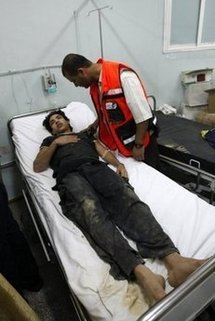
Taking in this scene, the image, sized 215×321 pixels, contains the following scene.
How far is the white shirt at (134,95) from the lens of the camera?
1776 millimetres

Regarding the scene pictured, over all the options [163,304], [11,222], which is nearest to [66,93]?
[11,222]

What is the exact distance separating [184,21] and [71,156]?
2.49 m

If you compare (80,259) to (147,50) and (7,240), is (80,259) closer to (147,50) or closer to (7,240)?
(7,240)

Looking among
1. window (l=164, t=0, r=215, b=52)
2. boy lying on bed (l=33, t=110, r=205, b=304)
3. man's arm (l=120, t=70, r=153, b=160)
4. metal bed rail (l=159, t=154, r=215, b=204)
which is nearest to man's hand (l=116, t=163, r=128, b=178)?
boy lying on bed (l=33, t=110, r=205, b=304)

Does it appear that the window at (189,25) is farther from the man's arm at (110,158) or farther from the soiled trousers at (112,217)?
the soiled trousers at (112,217)

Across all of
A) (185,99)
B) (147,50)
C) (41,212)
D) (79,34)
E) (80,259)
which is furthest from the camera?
(185,99)

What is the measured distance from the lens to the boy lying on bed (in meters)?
1.13

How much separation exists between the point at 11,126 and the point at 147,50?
1713mm

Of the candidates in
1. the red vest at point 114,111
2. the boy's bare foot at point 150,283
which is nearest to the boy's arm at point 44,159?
the red vest at point 114,111

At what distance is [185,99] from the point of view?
358 centimetres

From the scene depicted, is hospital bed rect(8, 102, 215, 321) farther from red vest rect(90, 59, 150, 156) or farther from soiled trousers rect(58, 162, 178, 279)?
red vest rect(90, 59, 150, 156)

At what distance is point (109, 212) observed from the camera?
1.52 m

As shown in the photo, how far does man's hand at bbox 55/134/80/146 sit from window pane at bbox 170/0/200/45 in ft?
6.59

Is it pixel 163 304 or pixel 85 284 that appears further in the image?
pixel 85 284
